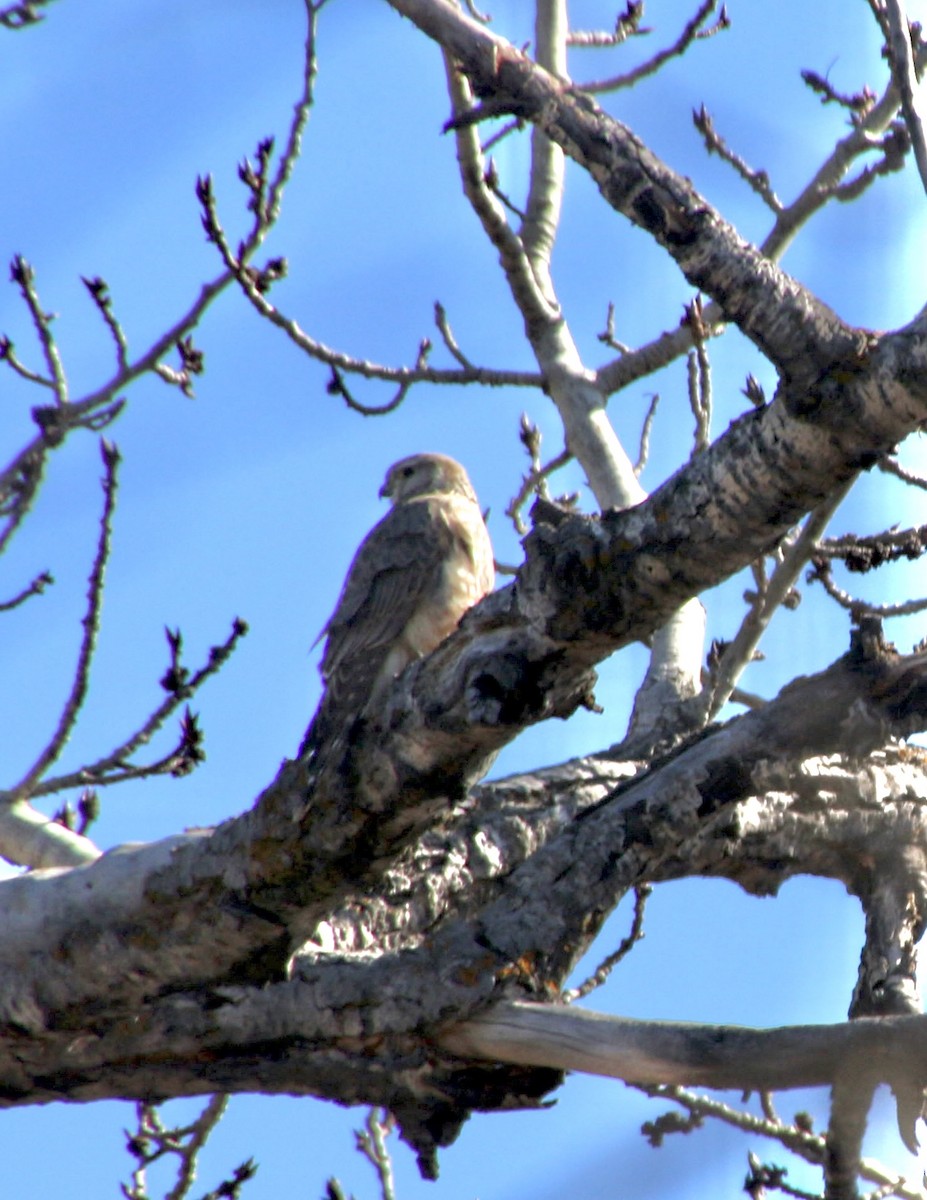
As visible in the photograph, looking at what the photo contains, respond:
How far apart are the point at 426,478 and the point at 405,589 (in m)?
1.25

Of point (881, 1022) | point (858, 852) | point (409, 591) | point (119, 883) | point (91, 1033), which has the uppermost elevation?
point (409, 591)

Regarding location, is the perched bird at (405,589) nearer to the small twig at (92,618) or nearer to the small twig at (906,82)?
the small twig at (92,618)

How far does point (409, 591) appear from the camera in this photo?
15.5 feet

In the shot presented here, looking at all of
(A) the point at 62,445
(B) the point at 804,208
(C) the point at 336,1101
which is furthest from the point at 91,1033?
(B) the point at 804,208

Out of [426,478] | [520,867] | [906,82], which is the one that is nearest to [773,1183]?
[520,867]

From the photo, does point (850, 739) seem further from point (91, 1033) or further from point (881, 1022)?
point (91, 1033)

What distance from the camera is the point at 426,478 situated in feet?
19.3

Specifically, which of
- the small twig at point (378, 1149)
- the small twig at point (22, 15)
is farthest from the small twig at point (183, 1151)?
the small twig at point (22, 15)

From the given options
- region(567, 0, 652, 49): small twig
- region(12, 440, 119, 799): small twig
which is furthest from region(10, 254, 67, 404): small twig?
region(567, 0, 652, 49): small twig

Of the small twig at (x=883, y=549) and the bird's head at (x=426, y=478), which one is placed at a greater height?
the bird's head at (x=426, y=478)

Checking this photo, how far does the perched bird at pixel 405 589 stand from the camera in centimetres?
451

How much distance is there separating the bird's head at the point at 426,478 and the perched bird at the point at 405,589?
57cm

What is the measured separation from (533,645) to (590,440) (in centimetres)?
241

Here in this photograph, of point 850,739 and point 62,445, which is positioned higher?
point 62,445
